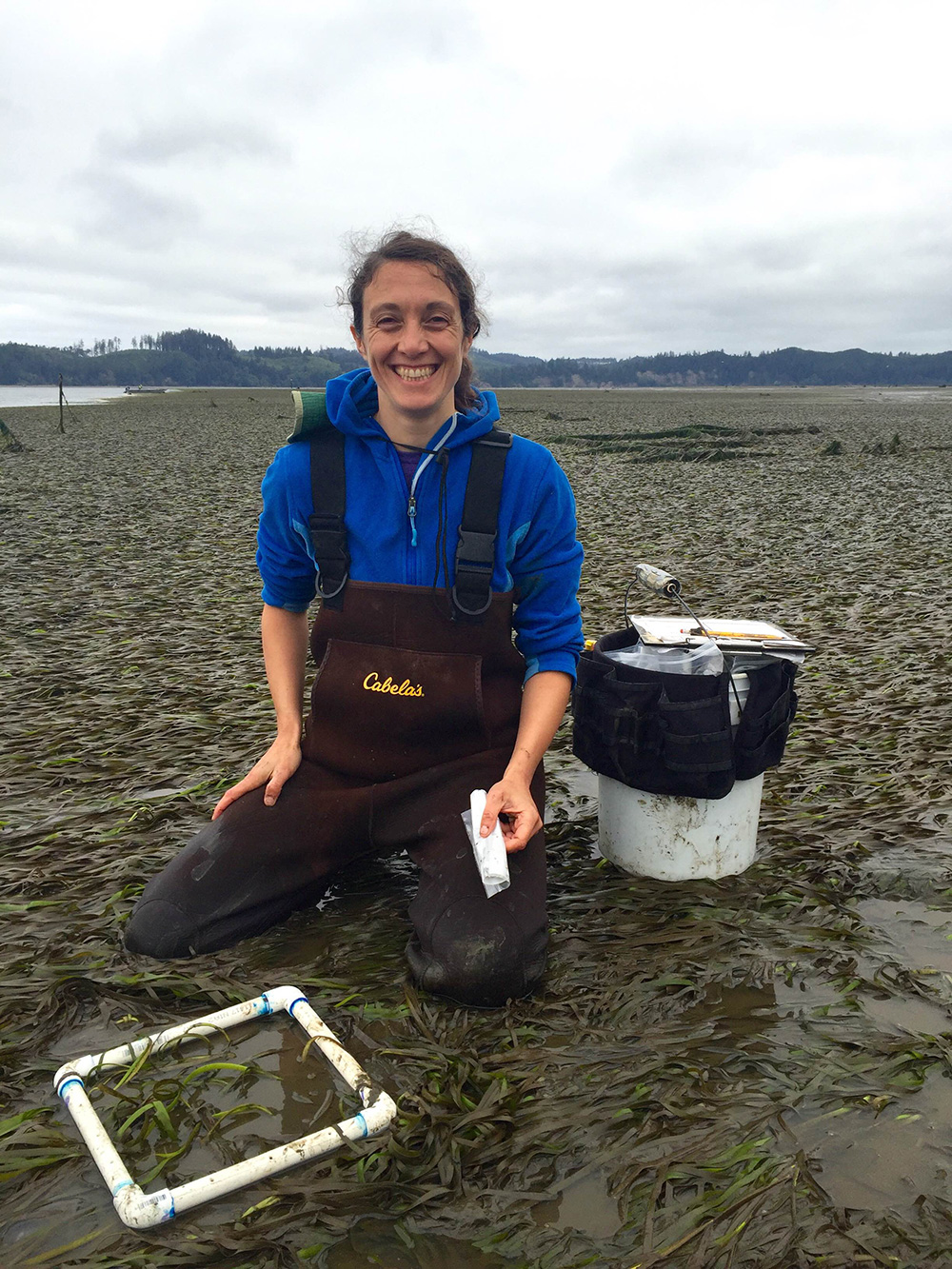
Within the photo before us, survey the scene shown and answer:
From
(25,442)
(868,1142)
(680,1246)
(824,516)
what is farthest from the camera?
(25,442)

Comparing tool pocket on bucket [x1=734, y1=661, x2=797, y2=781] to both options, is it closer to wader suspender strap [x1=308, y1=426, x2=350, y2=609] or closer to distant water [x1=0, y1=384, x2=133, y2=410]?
wader suspender strap [x1=308, y1=426, x2=350, y2=609]

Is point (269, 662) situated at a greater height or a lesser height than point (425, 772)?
greater

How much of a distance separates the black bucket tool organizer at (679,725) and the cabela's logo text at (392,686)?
2.25ft

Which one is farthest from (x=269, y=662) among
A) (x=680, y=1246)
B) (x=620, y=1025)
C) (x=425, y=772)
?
(x=680, y=1246)

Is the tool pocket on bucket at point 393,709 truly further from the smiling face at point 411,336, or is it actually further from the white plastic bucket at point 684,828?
the smiling face at point 411,336

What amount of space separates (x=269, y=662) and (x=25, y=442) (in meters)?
26.4

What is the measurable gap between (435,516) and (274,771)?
1.09 meters

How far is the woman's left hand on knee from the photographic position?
9.95 feet

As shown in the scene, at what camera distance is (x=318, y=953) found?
10.7 ft

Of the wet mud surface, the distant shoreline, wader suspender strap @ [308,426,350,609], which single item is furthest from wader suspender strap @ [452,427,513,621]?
the distant shoreline

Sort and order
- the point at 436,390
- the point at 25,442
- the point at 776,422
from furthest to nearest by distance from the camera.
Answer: the point at 776,422 → the point at 25,442 → the point at 436,390

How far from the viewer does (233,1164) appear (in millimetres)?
2359

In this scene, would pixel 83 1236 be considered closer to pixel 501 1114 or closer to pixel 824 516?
pixel 501 1114

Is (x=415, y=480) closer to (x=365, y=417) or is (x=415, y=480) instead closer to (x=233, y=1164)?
(x=365, y=417)
